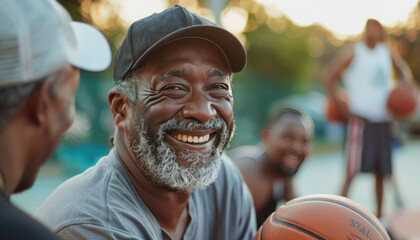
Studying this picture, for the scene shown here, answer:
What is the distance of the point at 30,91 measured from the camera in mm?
1178

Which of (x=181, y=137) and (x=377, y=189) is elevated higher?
(x=181, y=137)

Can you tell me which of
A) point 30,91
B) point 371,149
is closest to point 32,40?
point 30,91

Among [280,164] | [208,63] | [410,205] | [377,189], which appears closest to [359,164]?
[377,189]

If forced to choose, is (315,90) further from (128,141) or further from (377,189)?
(128,141)

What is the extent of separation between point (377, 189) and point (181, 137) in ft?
14.4

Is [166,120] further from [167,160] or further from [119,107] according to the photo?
[119,107]

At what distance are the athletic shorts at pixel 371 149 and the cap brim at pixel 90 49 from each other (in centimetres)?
497

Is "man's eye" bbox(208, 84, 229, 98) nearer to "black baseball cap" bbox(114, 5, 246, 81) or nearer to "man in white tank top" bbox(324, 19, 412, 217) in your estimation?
"black baseball cap" bbox(114, 5, 246, 81)

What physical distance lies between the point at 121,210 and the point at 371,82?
16.1 ft

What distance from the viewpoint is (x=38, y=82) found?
119 cm

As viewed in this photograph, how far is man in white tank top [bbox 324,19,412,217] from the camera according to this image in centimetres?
582

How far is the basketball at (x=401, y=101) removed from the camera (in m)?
5.88

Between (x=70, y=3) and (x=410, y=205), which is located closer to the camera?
(x=410, y=205)

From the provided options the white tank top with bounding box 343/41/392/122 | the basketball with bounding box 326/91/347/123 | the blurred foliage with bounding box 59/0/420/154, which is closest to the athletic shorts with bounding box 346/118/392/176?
the white tank top with bounding box 343/41/392/122
